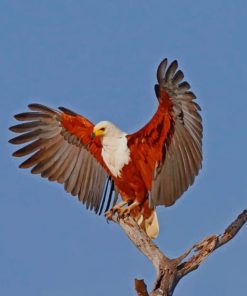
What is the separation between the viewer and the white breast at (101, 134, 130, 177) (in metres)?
11.9

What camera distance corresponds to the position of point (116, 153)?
11.9m

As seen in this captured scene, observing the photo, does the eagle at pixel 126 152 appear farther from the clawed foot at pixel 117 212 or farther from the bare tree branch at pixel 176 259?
the bare tree branch at pixel 176 259

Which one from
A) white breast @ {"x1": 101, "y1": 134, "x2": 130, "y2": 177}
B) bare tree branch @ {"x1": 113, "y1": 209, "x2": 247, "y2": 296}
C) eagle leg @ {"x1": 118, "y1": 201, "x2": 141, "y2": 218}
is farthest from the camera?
white breast @ {"x1": 101, "y1": 134, "x2": 130, "y2": 177}

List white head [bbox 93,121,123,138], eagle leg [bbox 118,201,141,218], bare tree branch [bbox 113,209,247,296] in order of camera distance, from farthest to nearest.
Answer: white head [bbox 93,121,123,138]
eagle leg [bbox 118,201,141,218]
bare tree branch [bbox 113,209,247,296]

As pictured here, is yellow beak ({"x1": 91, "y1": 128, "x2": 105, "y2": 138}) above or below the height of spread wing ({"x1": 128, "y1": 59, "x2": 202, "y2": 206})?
Result: above

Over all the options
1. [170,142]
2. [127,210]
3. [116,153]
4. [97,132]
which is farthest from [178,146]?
[97,132]

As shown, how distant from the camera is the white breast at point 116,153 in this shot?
39.0ft

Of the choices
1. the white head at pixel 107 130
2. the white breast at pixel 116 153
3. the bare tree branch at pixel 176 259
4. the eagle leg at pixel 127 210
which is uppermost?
the white head at pixel 107 130

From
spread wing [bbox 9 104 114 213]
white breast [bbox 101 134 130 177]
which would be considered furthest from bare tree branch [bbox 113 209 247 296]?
spread wing [bbox 9 104 114 213]

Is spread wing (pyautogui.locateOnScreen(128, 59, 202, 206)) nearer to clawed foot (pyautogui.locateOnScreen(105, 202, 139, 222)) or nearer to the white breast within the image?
the white breast

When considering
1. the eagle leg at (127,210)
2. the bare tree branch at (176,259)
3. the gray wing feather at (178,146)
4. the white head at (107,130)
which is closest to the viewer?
the bare tree branch at (176,259)

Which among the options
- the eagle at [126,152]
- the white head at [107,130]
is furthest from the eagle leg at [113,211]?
the white head at [107,130]

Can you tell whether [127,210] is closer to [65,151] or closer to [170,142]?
[170,142]

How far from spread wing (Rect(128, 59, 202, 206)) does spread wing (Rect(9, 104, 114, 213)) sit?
3.39ft
